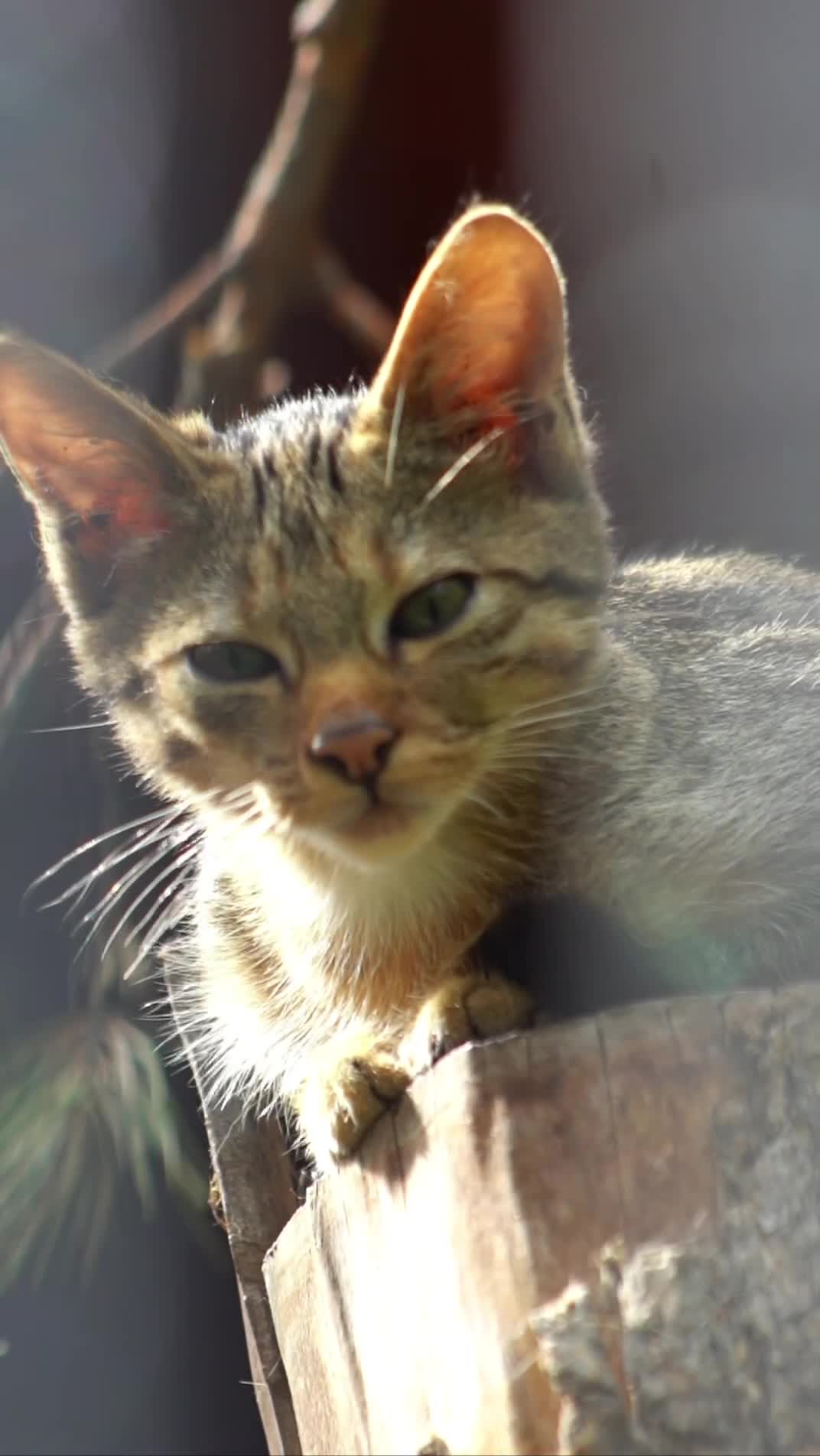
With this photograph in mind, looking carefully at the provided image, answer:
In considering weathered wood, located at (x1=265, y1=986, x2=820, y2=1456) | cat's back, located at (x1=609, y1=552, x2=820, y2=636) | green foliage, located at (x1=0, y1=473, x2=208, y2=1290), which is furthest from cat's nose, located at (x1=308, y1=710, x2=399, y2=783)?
green foliage, located at (x1=0, y1=473, x2=208, y2=1290)

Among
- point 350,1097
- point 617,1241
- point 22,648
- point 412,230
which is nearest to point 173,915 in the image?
point 350,1097

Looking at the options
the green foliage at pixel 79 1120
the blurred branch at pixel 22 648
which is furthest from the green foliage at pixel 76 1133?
the blurred branch at pixel 22 648

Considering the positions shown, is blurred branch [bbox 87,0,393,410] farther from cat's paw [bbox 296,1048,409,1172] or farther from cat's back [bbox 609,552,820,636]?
cat's paw [bbox 296,1048,409,1172]

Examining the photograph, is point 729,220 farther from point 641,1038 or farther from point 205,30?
point 641,1038

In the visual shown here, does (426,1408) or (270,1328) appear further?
(270,1328)

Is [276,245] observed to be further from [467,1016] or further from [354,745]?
[467,1016]

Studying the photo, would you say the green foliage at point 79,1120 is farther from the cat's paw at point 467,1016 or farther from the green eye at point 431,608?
the cat's paw at point 467,1016

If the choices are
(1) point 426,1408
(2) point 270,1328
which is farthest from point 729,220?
(1) point 426,1408
